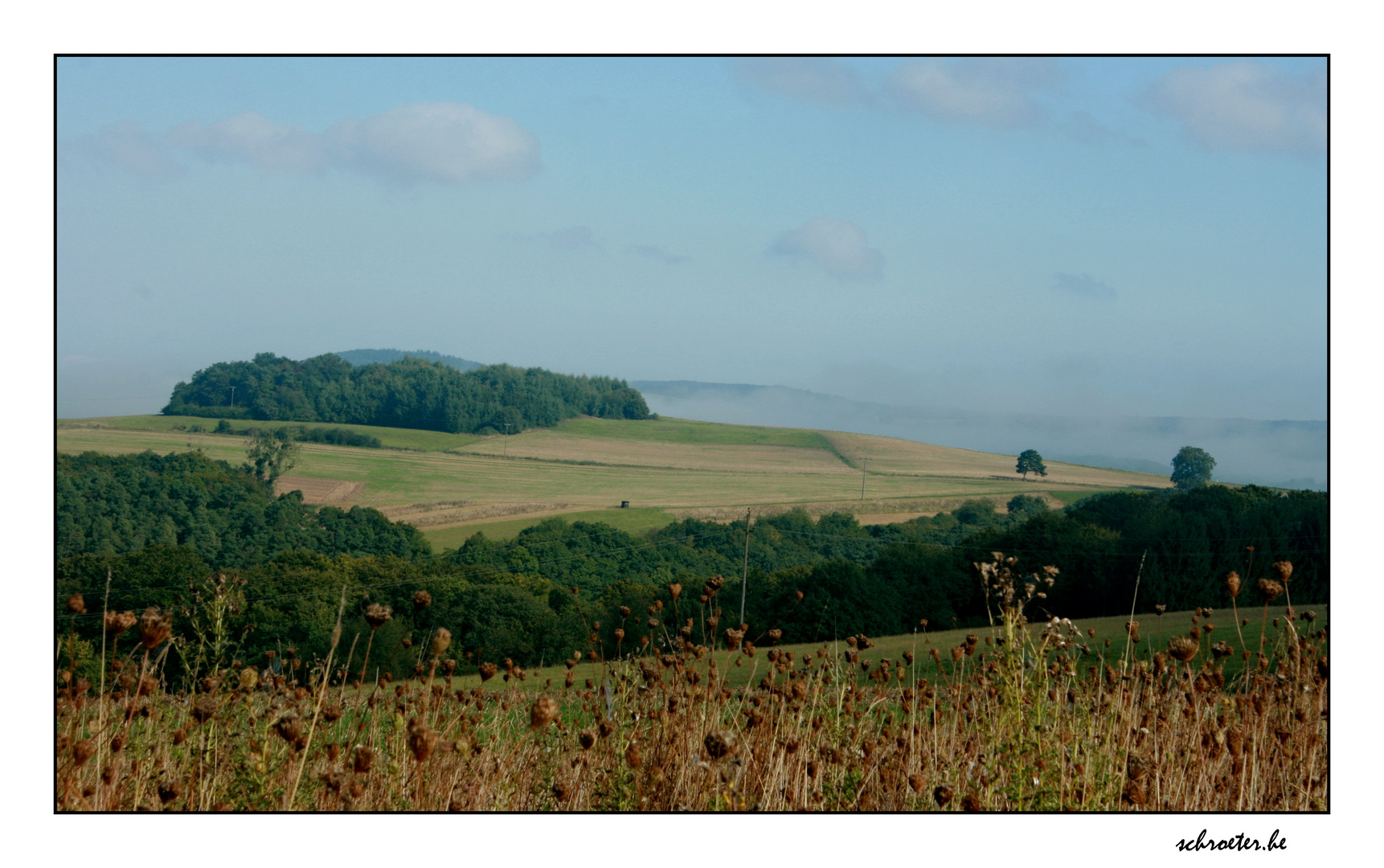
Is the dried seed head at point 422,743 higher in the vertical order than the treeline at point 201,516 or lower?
higher

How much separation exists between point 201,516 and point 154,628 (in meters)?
38.8

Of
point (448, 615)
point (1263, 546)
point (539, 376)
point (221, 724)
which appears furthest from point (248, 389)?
point (221, 724)

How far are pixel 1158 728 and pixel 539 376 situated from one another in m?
56.5

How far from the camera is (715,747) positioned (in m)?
2.36

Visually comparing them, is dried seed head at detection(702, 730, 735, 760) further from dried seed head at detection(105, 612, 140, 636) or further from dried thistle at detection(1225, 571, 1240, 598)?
dried thistle at detection(1225, 571, 1240, 598)

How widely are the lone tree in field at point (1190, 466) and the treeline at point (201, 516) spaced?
29.1 metres

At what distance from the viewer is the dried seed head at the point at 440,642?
238 centimetres

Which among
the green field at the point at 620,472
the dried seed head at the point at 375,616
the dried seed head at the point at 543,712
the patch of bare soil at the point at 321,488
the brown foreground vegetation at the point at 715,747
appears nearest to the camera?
the dried seed head at the point at 543,712

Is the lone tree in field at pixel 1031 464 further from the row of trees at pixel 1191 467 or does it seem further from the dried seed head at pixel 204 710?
the dried seed head at pixel 204 710

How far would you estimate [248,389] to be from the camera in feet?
155

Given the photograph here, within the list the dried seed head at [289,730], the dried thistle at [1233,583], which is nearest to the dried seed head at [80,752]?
the dried seed head at [289,730]

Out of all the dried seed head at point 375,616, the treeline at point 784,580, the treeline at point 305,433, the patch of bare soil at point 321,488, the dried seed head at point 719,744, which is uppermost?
the treeline at point 305,433

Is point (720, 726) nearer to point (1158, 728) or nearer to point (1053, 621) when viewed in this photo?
point (1053, 621)

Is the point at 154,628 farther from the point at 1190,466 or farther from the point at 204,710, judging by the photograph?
the point at 1190,466
